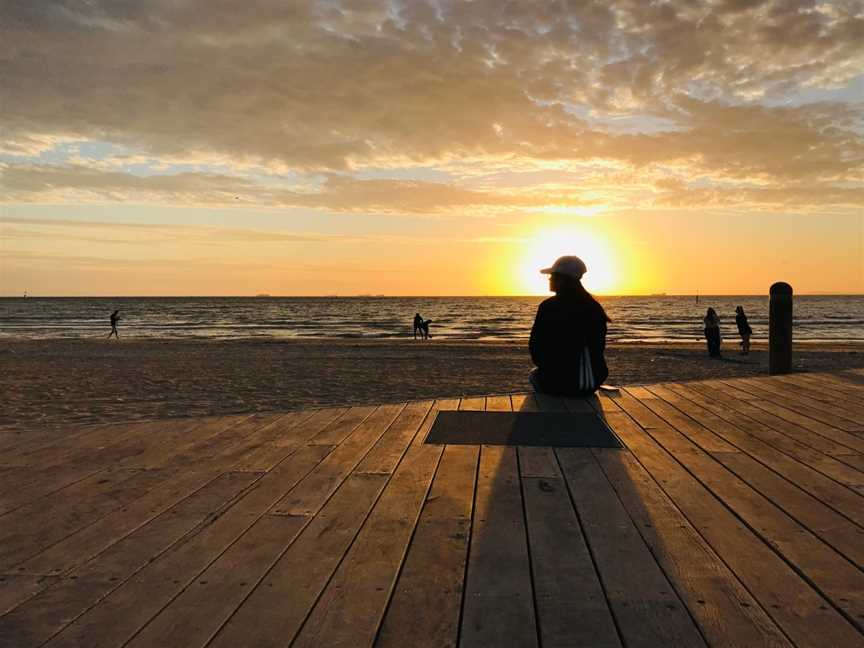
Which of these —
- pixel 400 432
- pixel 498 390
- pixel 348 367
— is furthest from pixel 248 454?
pixel 348 367

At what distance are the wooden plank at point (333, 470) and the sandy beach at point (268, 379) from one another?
269 centimetres

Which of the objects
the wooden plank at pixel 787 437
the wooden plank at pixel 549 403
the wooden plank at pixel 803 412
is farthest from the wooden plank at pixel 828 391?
the wooden plank at pixel 549 403

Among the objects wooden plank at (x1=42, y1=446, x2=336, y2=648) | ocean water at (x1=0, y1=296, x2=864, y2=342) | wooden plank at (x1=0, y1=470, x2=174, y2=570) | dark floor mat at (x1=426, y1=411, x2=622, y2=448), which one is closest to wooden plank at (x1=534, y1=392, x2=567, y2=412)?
dark floor mat at (x1=426, y1=411, x2=622, y2=448)

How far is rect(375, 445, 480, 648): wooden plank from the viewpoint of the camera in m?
1.96

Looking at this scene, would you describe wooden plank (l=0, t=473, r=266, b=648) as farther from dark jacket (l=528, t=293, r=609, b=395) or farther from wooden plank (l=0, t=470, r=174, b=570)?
dark jacket (l=528, t=293, r=609, b=395)

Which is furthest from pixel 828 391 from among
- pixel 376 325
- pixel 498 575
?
pixel 376 325

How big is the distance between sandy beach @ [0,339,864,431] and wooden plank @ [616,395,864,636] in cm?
510

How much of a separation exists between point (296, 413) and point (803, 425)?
426 cm

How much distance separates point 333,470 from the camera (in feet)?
12.6

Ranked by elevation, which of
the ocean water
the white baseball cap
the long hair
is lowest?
the ocean water

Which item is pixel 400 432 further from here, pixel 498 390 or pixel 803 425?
pixel 498 390

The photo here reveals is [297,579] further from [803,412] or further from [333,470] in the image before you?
[803,412]

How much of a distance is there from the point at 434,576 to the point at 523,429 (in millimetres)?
2675

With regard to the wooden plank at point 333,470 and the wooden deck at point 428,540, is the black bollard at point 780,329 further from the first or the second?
the wooden plank at point 333,470
